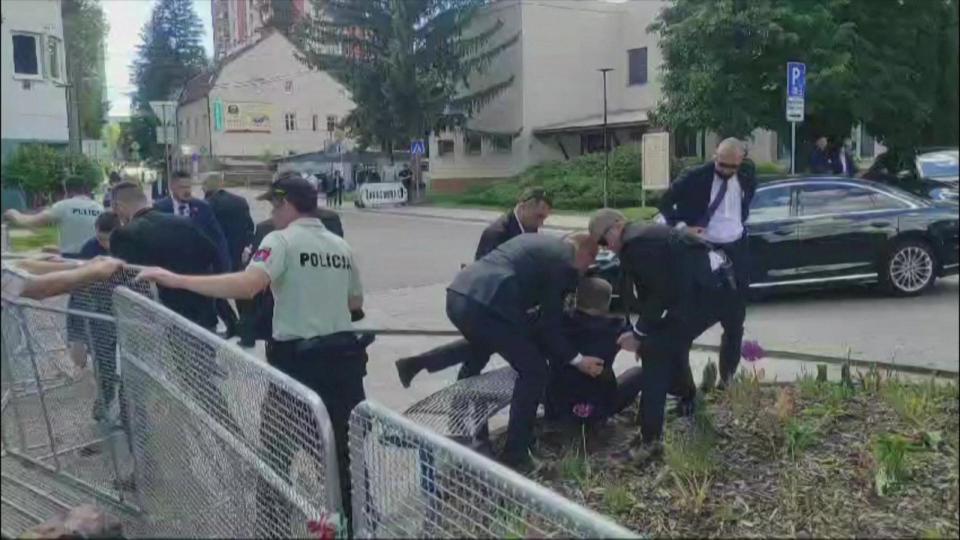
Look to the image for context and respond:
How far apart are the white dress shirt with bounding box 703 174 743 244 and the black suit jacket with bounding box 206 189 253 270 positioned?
4675 mm

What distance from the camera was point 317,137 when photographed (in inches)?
1224

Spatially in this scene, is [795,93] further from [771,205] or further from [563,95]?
[563,95]

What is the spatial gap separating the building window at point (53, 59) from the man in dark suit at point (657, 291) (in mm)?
2710

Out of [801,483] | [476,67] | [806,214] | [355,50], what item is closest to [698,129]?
[476,67]

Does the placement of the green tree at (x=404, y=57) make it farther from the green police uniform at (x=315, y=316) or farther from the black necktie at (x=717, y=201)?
the green police uniform at (x=315, y=316)

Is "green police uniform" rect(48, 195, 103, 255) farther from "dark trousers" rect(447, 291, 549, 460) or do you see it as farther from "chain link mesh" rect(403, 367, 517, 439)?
"dark trousers" rect(447, 291, 549, 460)

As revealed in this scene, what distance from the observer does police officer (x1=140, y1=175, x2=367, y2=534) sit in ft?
13.5

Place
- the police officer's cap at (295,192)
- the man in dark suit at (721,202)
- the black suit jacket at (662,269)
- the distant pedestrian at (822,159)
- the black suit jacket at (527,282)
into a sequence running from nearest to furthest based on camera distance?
the police officer's cap at (295,192)
the black suit jacket at (527,282)
the black suit jacket at (662,269)
the man in dark suit at (721,202)
the distant pedestrian at (822,159)

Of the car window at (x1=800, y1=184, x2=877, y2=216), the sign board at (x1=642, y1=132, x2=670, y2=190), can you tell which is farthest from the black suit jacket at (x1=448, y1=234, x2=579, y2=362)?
the sign board at (x1=642, y1=132, x2=670, y2=190)

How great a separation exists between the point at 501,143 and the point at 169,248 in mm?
18364

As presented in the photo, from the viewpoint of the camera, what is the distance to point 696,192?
6.63 meters

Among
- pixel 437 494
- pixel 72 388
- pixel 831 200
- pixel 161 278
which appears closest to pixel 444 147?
pixel 831 200

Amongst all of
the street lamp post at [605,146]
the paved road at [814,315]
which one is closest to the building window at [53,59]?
the paved road at [814,315]

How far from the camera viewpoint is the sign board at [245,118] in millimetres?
13555
